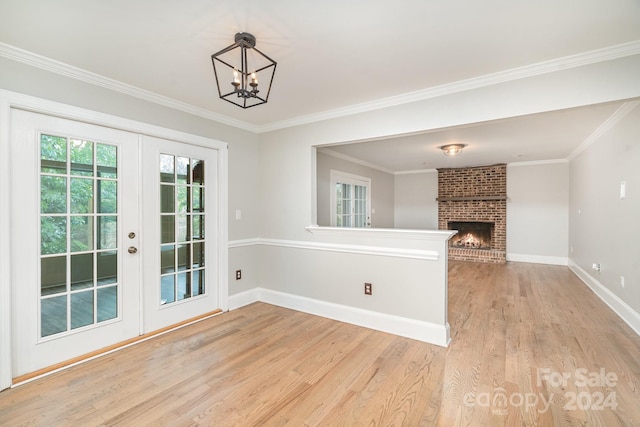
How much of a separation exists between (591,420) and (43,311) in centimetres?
389

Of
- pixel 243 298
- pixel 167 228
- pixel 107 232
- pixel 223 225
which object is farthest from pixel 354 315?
pixel 107 232

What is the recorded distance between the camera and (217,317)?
3.40 meters

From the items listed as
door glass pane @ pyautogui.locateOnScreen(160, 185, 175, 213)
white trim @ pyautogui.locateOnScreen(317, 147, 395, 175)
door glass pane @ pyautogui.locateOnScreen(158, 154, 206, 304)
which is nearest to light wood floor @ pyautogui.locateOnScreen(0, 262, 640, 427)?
door glass pane @ pyautogui.locateOnScreen(158, 154, 206, 304)

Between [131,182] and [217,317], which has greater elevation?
[131,182]

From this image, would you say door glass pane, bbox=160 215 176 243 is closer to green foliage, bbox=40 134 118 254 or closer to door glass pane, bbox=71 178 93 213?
green foliage, bbox=40 134 118 254

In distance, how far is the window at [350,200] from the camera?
527 centimetres

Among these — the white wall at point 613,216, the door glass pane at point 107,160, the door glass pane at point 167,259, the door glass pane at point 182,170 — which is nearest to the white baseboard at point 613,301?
the white wall at point 613,216

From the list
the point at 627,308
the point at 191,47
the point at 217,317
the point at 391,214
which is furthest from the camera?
the point at 391,214

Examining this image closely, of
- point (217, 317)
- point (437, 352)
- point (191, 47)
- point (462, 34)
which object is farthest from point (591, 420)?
point (191, 47)

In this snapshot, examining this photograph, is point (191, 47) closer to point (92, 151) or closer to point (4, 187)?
point (92, 151)

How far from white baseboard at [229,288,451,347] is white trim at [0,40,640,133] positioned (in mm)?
2193

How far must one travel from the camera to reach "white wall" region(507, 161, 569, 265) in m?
6.47

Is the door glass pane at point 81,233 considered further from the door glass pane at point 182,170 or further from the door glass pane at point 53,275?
the door glass pane at point 182,170

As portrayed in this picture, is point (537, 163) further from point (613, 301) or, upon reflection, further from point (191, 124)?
point (191, 124)
